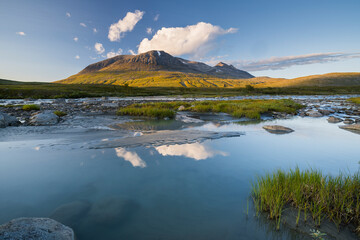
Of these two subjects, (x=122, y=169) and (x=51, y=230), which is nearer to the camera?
(x=51, y=230)

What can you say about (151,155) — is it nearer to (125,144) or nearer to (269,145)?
(125,144)

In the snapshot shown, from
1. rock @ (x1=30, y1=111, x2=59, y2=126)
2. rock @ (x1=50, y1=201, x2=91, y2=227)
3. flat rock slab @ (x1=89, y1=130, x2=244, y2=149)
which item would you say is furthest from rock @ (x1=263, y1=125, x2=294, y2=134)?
rock @ (x1=30, y1=111, x2=59, y2=126)

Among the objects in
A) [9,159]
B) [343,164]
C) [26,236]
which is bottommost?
[343,164]

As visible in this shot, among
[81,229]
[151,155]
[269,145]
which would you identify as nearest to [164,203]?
[81,229]

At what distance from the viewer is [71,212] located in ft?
13.1

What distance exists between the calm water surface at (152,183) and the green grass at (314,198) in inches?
20.4

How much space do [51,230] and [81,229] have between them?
0.71m

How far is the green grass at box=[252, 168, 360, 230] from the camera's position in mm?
3508

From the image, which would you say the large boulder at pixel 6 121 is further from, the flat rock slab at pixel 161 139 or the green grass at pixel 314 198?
the green grass at pixel 314 198

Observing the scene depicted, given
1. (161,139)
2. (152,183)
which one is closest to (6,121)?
(161,139)

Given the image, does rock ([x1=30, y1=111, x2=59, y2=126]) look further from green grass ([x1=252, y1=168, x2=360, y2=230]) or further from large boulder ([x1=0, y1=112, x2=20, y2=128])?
green grass ([x1=252, y1=168, x2=360, y2=230])

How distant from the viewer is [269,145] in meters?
9.31

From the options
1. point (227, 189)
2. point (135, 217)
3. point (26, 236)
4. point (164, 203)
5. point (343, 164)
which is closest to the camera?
point (26, 236)

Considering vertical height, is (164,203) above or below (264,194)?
below
